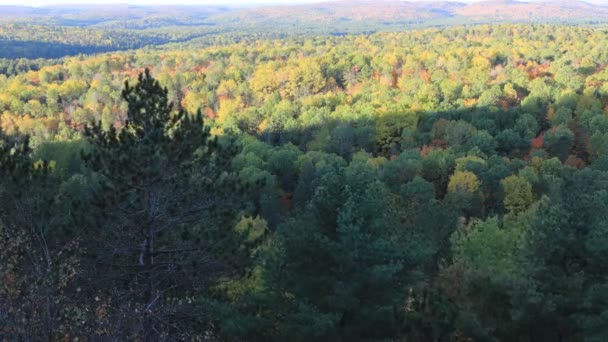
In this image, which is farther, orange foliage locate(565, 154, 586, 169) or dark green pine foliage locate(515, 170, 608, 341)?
orange foliage locate(565, 154, 586, 169)

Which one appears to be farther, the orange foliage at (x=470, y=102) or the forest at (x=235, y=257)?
the orange foliage at (x=470, y=102)

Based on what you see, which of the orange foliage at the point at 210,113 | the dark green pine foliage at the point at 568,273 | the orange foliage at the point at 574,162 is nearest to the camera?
the dark green pine foliage at the point at 568,273

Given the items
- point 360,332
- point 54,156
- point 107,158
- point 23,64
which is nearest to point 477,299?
point 360,332

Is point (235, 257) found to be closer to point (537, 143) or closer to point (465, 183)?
point (465, 183)

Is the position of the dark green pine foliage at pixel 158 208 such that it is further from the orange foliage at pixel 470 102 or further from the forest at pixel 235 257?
the orange foliage at pixel 470 102

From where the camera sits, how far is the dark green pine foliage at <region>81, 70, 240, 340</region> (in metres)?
11.1

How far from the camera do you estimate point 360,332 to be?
13000mm

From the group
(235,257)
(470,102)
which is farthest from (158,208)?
(470,102)

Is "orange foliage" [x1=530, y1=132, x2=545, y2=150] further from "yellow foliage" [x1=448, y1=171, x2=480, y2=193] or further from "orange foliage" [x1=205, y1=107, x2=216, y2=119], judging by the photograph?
"orange foliage" [x1=205, y1=107, x2=216, y2=119]

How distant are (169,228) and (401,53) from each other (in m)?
106

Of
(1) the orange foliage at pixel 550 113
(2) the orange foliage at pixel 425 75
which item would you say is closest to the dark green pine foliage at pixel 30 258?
(1) the orange foliage at pixel 550 113

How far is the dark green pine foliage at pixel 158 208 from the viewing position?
1112 cm

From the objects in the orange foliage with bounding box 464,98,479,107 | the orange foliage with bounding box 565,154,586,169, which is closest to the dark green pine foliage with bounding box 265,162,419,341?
the orange foliage with bounding box 565,154,586,169

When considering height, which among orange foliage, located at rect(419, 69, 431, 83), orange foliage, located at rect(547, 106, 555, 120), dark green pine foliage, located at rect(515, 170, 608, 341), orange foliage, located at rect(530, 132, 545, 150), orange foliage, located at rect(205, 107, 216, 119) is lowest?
orange foliage, located at rect(205, 107, 216, 119)
